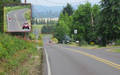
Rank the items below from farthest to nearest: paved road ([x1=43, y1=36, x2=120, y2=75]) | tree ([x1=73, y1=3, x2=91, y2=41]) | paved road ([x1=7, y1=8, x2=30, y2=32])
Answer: tree ([x1=73, y1=3, x2=91, y2=41]) → paved road ([x1=7, y1=8, x2=30, y2=32]) → paved road ([x1=43, y1=36, x2=120, y2=75])

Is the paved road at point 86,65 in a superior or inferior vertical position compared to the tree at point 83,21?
inferior

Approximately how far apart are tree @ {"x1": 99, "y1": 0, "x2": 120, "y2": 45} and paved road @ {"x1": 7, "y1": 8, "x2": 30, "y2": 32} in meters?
26.5

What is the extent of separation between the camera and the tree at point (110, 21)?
5853 centimetres

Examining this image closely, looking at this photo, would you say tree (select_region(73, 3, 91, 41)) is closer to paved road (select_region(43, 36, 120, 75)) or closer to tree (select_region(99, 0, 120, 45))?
tree (select_region(99, 0, 120, 45))

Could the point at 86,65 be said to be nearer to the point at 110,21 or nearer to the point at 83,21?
the point at 110,21

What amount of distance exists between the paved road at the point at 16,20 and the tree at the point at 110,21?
26458 mm

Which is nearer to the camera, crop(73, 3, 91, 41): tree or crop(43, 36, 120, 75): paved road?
crop(43, 36, 120, 75): paved road

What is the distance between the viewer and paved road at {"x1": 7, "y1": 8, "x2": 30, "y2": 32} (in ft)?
123

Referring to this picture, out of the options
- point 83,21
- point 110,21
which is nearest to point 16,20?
point 110,21

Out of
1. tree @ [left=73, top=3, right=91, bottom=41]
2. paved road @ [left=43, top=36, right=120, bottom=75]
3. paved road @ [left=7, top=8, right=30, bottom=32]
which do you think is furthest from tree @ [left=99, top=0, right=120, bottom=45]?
paved road @ [left=43, top=36, right=120, bottom=75]

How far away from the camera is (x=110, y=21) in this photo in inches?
2346

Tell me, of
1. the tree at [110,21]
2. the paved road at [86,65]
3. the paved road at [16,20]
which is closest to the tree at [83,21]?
the tree at [110,21]

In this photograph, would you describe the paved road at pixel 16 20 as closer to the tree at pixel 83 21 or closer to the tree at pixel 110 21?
the tree at pixel 110 21

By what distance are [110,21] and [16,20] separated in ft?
93.3
